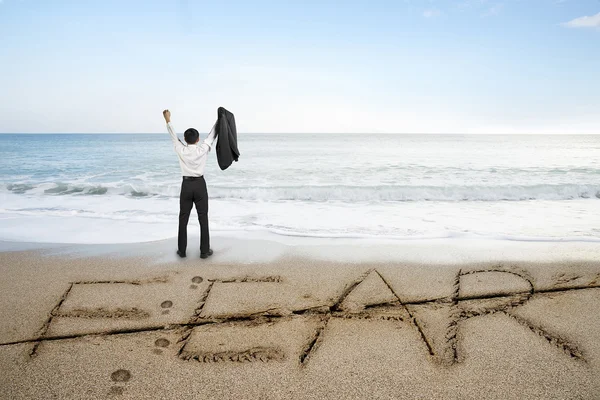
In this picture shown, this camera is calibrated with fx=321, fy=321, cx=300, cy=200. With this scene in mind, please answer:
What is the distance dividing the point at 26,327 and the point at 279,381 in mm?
2465

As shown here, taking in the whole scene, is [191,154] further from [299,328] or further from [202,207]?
[299,328]

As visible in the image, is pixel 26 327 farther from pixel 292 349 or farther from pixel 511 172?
pixel 511 172

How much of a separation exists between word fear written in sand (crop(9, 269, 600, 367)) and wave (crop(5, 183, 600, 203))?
604cm

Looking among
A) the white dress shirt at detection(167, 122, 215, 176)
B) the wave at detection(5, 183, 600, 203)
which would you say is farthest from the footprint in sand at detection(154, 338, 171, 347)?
the wave at detection(5, 183, 600, 203)

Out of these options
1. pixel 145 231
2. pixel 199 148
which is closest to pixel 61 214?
pixel 145 231

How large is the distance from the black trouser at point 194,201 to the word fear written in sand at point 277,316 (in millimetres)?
814

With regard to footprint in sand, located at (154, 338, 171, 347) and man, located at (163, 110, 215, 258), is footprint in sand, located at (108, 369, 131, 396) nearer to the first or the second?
footprint in sand, located at (154, 338, 171, 347)

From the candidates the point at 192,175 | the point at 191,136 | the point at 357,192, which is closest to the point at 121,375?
the point at 192,175

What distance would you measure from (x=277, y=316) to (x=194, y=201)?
2181 millimetres

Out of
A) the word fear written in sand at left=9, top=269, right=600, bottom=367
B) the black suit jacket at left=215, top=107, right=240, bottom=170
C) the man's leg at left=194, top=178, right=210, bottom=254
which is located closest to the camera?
the word fear written in sand at left=9, top=269, right=600, bottom=367

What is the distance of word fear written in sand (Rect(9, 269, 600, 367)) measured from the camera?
2.72 metres

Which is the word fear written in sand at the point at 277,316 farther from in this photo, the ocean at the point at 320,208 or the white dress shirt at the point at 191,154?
the ocean at the point at 320,208

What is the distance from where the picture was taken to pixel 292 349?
8.90 feet

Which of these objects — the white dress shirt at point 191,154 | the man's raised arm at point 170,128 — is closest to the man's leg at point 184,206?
the white dress shirt at point 191,154
